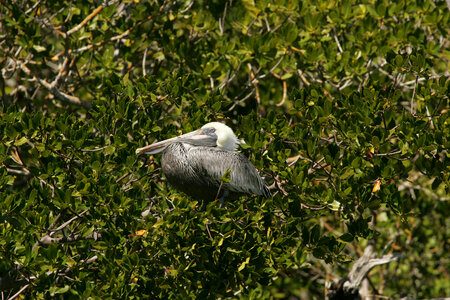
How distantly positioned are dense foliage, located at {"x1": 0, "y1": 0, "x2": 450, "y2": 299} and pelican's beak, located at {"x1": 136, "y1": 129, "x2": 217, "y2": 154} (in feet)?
0.58

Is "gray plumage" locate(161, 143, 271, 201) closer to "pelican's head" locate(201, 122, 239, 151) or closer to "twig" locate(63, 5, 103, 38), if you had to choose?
"pelican's head" locate(201, 122, 239, 151)

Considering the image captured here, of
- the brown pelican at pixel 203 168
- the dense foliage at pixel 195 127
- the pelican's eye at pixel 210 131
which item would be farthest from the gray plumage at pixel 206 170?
the pelican's eye at pixel 210 131

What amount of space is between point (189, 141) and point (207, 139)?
0.21 metres

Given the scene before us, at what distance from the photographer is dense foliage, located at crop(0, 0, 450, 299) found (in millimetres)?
5152

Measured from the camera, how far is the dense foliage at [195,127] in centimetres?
515

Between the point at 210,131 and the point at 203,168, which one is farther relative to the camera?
the point at 210,131

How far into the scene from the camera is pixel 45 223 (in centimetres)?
541

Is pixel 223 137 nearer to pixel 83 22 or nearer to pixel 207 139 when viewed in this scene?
pixel 207 139

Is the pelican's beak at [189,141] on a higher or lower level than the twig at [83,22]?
lower

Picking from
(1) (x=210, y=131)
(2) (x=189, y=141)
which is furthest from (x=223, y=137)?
(2) (x=189, y=141)

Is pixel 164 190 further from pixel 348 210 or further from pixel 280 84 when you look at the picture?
pixel 280 84

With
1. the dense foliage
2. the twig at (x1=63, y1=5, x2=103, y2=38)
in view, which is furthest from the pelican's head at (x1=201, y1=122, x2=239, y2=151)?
the twig at (x1=63, y1=5, x2=103, y2=38)

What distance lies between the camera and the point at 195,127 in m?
6.16

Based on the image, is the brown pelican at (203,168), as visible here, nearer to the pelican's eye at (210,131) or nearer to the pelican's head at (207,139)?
the pelican's head at (207,139)
